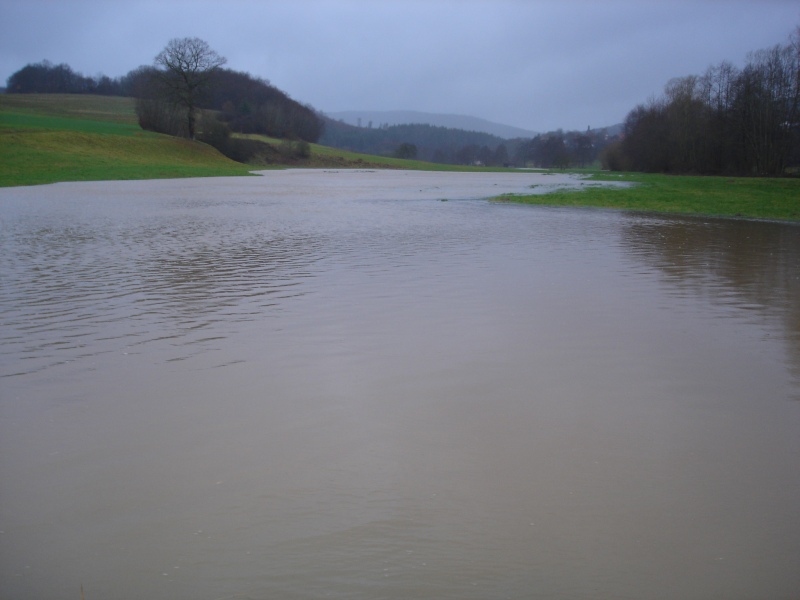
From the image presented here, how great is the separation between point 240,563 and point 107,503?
3.54 ft

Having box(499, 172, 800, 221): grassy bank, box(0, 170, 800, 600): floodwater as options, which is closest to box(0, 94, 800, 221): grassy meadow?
box(499, 172, 800, 221): grassy bank

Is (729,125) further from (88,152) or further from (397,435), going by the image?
(397,435)

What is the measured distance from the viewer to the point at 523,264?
42.0 ft

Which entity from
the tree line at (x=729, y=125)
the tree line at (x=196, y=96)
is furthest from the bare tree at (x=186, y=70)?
the tree line at (x=729, y=125)

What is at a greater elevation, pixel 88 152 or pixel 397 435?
pixel 88 152

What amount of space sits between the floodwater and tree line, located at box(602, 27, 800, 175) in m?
49.4

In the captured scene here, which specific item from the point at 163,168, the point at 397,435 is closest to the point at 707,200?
the point at 397,435

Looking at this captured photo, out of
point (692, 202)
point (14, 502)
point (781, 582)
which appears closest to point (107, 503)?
point (14, 502)

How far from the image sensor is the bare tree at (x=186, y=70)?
72.7m

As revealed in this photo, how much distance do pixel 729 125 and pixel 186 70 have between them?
54357mm

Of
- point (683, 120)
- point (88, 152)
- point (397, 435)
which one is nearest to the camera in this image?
point (397, 435)

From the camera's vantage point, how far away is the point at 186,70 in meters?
73.2

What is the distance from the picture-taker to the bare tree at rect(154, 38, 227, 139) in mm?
72688

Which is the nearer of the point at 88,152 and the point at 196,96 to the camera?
the point at 88,152
